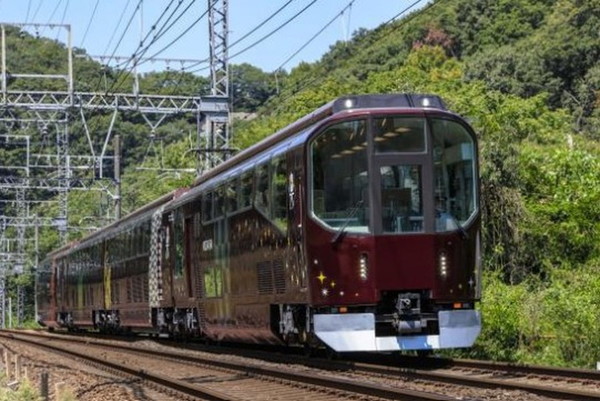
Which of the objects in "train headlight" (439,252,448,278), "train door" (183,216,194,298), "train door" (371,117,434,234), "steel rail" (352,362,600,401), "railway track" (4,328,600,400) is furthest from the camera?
"train door" (183,216,194,298)

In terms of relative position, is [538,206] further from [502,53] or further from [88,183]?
[502,53]

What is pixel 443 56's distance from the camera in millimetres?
84438

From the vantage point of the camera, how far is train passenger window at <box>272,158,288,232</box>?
15266 mm

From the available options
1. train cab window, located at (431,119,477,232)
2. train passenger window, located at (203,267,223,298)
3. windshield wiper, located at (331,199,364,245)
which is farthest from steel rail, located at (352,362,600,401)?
train passenger window, located at (203,267,223,298)

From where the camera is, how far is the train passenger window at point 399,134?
1431cm

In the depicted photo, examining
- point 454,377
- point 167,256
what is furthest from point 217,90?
point 454,377

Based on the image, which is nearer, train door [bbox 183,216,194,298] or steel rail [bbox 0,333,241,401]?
steel rail [bbox 0,333,241,401]

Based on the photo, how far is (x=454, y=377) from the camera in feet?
40.1

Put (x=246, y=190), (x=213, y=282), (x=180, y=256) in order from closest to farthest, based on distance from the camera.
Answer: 1. (x=246, y=190)
2. (x=213, y=282)
3. (x=180, y=256)

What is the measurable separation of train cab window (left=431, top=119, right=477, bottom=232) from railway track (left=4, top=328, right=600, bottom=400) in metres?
1.96

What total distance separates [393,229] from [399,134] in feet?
4.38

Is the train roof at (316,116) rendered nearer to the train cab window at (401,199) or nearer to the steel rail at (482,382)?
the train cab window at (401,199)

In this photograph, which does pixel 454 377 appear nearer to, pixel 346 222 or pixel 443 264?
A: pixel 443 264

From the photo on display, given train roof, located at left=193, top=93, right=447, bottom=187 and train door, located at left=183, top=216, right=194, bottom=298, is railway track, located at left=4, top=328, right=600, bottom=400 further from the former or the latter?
train door, located at left=183, top=216, right=194, bottom=298
